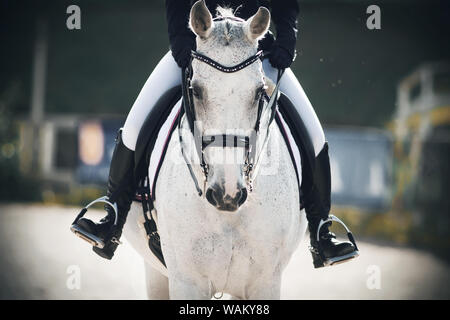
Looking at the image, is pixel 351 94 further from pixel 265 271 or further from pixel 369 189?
pixel 265 271

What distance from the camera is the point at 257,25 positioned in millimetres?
2504

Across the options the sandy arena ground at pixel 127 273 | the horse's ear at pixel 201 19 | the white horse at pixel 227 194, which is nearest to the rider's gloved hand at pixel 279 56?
the white horse at pixel 227 194

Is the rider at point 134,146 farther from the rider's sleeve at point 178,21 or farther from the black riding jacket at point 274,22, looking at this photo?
the rider's sleeve at point 178,21

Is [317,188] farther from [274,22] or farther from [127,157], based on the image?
[127,157]

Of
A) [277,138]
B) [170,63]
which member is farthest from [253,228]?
[170,63]

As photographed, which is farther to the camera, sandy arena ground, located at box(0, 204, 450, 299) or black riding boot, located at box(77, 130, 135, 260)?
sandy arena ground, located at box(0, 204, 450, 299)

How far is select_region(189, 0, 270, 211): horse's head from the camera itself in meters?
2.30

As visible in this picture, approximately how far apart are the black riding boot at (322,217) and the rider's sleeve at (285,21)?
2.41 ft

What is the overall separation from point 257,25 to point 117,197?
142cm

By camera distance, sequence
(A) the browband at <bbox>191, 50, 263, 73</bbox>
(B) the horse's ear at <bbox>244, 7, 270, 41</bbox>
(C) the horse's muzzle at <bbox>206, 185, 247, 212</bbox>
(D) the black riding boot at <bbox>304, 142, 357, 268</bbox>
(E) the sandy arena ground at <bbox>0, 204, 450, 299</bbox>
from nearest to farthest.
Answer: (C) the horse's muzzle at <bbox>206, 185, 247, 212</bbox>, (A) the browband at <bbox>191, 50, 263, 73</bbox>, (B) the horse's ear at <bbox>244, 7, 270, 41</bbox>, (D) the black riding boot at <bbox>304, 142, 357, 268</bbox>, (E) the sandy arena ground at <bbox>0, 204, 450, 299</bbox>

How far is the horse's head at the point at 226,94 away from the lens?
2297 mm

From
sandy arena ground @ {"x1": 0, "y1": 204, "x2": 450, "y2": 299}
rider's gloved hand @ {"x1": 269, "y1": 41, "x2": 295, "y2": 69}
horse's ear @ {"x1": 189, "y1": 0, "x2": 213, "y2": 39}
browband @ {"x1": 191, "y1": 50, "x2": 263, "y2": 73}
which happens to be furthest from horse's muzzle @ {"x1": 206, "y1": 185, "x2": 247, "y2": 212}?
sandy arena ground @ {"x1": 0, "y1": 204, "x2": 450, "y2": 299}

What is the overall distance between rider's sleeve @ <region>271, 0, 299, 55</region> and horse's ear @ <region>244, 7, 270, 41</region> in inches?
15.9

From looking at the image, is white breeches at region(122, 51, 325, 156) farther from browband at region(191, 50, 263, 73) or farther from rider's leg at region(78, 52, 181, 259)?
browband at region(191, 50, 263, 73)
